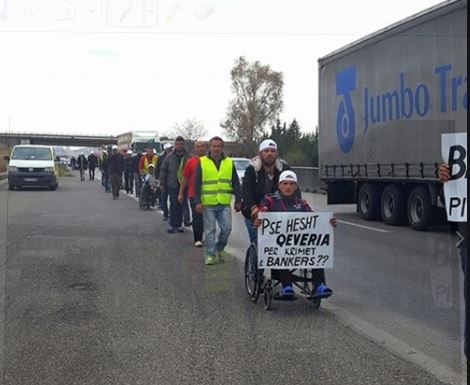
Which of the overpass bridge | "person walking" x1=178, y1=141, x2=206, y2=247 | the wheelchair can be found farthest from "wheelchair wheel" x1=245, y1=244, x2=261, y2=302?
the overpass bridge

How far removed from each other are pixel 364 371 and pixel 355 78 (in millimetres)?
12439

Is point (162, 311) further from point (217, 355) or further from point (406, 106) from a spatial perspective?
point (406, 106)

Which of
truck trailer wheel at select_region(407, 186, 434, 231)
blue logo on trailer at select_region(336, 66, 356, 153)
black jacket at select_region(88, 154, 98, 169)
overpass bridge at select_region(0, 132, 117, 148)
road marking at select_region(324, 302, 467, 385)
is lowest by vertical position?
road marking at select_region(324, 302, 467, 385)

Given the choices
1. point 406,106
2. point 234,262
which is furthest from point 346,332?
point 406,106

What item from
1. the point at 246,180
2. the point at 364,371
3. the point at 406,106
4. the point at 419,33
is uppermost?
the point at 419,33

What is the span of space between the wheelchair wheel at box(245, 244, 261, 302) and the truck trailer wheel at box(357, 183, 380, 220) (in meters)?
9.70

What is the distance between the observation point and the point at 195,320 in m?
6.54

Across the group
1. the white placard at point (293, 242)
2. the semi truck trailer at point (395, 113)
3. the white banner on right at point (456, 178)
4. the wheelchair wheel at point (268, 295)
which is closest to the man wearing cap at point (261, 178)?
the white placard at point (293, 242)

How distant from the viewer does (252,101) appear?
22.2 metres

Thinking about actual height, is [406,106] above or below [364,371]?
above

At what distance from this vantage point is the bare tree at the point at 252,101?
60.2ft

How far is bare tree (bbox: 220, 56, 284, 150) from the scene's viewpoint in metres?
18.3

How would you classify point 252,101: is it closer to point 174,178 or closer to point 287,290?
point 174,178

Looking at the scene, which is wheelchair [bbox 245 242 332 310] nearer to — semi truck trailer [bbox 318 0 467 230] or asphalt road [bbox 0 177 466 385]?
asphalt road [bbox 0 177 466 385]
